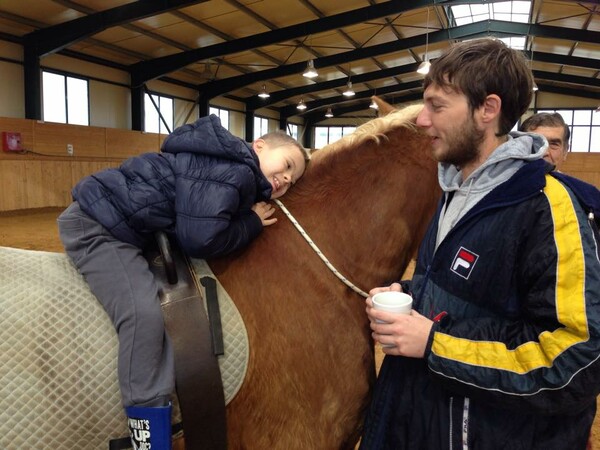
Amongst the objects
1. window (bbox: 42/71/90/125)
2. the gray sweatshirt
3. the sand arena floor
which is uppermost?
window (bbox: 42/71/90/125)

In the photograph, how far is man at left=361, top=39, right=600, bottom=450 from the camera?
1046 millimetres

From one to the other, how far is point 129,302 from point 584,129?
27023 mm

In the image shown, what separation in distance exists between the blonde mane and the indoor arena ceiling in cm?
861

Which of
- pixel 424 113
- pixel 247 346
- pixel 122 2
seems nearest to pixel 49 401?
pixel 247 346

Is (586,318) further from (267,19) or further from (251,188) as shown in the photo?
(267,19)

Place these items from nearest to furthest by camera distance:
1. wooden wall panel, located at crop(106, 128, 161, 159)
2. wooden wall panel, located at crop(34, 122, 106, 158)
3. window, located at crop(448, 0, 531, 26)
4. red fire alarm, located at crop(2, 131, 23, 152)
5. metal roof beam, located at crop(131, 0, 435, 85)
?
red fire alarm, located at crop(2, 131, 23, 152), wooden wall panel, located at crop(34, 122, 106, 158), metal roof beam, located at crop(131, 0, 435, 85), wooden wall panel, located at crop(106, 128, 161, 159), window, located at crop(448, 0, 531, 26)

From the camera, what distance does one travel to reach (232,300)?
1.45 m

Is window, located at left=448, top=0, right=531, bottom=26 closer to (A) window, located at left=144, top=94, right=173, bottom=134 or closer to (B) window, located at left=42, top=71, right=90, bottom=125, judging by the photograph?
(A) window, located at left=144, top=94, right=173, bottom=134

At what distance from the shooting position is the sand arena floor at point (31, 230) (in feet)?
24.1

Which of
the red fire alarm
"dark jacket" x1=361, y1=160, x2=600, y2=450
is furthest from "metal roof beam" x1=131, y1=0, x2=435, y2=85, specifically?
"dark jacket" x1=361, y1=160, x2=600, y2=450

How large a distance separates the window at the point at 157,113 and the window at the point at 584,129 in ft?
62.4

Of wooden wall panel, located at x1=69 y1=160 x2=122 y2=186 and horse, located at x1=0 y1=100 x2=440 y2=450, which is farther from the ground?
wooden wall panel, located at x1=69 y1=160 x2=122 y2=186

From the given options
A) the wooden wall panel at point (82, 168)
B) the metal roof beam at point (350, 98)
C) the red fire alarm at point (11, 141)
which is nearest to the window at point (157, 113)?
the wooden wall panel at point (82, 168)

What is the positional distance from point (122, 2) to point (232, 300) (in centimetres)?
1123
